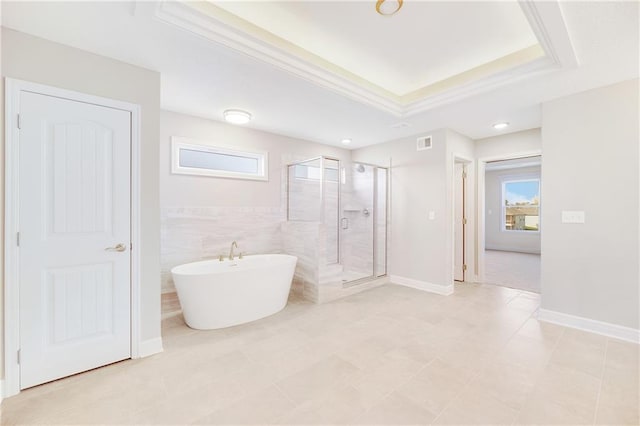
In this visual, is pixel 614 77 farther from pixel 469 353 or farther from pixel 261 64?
pixel 261 64

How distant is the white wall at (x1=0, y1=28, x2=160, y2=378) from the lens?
1908 millimetres

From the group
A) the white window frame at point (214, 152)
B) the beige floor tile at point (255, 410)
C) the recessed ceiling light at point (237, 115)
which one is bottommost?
the beige floor tile at point (255, 410)

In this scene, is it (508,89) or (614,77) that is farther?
(508,89)

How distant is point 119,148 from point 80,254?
2.87ft

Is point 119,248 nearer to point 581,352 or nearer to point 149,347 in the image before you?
point 149,347

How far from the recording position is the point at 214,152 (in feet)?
12.7

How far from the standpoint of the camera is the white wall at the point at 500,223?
8070mm

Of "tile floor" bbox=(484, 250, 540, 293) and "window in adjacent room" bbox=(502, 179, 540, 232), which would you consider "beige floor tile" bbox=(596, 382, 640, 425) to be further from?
"window in adjacent room" bbox=(502, 179, 540, 232)

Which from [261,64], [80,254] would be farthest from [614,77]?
[80,254]

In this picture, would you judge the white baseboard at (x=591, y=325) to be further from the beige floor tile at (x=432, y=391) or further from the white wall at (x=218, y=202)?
the white wall at (x=218, y=202)

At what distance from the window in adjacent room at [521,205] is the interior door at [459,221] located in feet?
16.1

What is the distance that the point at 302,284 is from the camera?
3.90 metres

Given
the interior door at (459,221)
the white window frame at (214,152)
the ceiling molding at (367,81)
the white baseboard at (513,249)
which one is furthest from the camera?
the white baseboard at (513,249)

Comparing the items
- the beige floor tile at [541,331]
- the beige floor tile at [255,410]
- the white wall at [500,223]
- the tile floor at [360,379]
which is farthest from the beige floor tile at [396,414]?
the white wall at [500,223]
